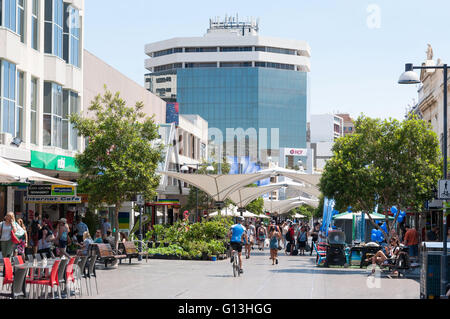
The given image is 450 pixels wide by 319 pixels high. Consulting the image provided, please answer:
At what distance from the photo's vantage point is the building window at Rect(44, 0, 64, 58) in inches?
1250

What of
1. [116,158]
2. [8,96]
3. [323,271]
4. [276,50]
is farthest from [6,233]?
[276,50]

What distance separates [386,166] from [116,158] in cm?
979

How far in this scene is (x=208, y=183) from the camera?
39688 mm

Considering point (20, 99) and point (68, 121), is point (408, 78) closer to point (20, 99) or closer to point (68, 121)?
point (20, 99)

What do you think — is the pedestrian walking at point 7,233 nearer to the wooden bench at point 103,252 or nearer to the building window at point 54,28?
the wooden bench at point 103,252

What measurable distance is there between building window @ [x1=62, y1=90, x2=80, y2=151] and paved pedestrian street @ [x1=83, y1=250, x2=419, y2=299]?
9.74m

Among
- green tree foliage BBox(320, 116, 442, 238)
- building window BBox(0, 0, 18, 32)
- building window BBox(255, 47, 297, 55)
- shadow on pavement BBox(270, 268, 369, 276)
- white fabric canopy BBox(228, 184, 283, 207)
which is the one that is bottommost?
shadow on pavement BBox(270, 268, 369, 276)

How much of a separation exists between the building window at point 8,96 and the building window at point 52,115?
3.66 metres

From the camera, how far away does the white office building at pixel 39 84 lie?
Result: 27.2 meters

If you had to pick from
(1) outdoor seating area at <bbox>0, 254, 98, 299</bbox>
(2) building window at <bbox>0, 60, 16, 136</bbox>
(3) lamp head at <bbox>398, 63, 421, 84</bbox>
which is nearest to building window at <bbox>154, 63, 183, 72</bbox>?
(2) building window at <bbox>0, 60, 16, 136</bbox>

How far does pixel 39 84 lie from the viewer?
31047 millimetres

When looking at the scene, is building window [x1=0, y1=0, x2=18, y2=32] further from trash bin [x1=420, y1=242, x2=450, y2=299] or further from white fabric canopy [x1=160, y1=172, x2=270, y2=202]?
trash bin [x1=420, y1=242, x2=450, y2=299]
